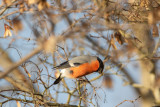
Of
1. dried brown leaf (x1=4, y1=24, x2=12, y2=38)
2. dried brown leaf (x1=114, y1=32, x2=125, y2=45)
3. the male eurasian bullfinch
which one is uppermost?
dried brown leaf (x1=4, y1=24, x2=12, y2=38)

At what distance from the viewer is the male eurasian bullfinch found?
13.3 feet

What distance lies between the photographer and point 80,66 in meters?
4.23

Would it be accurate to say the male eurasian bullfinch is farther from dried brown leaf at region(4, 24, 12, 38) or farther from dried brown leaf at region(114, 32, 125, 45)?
dried brown leaf at region(4, 24, 12, 38)

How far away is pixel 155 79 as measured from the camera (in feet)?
23.5

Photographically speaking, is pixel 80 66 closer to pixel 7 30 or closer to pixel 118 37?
pixel 118 37

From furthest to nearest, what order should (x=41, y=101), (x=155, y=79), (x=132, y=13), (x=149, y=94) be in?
(x=149, y=94) → (x=155, y=79) → (x=132, y=13) → (x=41, y=101)

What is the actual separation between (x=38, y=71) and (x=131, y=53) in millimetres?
1833

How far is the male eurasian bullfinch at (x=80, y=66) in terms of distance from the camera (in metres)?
4.04

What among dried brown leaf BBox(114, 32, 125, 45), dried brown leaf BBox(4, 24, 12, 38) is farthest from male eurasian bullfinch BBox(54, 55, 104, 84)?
dried brown leaf BBox(4, 24, 12, 38)

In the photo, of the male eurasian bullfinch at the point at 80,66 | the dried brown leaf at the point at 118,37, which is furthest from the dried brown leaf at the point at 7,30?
the dried brown leaf at the point at 118,37

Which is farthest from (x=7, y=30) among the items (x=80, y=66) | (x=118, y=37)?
(x=118, y=37)

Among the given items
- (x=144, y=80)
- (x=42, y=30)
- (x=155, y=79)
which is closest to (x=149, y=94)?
(x=144, y=80)

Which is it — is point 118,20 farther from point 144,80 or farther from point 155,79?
point 144,80

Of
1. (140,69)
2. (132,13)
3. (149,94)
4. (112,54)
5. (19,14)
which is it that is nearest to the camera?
(19,14)
